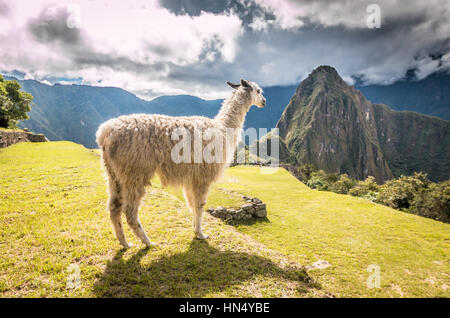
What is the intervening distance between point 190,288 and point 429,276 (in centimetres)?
512

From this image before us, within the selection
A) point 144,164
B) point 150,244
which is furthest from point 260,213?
point 144,164

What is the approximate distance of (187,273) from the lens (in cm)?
320

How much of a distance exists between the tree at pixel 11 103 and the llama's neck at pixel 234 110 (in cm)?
3425

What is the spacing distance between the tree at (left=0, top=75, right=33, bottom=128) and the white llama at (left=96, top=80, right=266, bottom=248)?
33.9m

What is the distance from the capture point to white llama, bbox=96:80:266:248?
11.4 feet

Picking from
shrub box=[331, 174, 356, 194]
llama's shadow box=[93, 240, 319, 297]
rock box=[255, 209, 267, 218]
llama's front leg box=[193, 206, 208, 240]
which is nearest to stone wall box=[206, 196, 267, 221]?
rock box=[255, 209, 267, 218]

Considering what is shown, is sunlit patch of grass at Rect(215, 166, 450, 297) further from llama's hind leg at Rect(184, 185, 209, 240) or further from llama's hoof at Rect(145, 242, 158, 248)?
llama's hoof at Rect(145, 242, 158, 248)

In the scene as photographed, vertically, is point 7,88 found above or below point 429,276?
above

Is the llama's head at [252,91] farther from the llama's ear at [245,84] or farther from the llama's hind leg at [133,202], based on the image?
the llama's hind leg at [133,202]

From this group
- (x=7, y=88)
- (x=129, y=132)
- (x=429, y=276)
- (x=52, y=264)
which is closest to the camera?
(x=52, y=264)

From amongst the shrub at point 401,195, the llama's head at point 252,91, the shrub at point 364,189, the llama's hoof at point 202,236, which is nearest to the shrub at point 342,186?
the shrub at point 364,189

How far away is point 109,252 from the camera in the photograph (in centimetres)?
360
